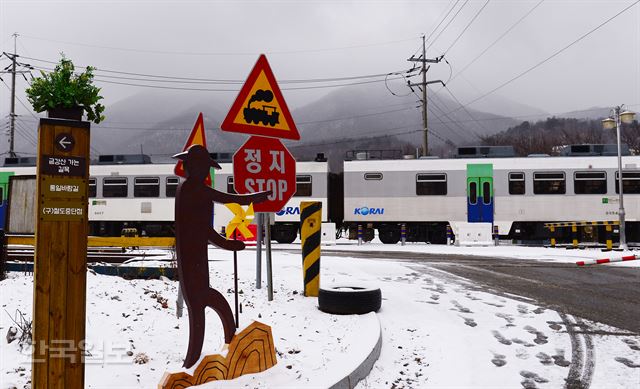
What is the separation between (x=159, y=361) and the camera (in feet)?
11.6

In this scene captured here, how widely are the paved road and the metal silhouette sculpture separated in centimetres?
514

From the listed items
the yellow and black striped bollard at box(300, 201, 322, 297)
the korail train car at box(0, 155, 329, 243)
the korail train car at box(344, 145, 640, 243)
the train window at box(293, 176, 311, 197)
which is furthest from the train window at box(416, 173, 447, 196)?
the yellow and black striped bollard at box(300, 201, 322, 297)

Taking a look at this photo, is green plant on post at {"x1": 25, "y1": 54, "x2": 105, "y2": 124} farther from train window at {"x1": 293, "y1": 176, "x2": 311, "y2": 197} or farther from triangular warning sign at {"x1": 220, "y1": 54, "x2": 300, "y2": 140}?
train window at {"x1": 293, "y1": 176, "x2": 311, "y2": 197}

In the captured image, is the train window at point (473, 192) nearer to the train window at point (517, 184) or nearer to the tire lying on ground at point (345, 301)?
the train window at point (517, 184)

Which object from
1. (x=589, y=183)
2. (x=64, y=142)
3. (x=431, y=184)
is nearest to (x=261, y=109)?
(x=64, y=142)

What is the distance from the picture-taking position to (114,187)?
20969 mm

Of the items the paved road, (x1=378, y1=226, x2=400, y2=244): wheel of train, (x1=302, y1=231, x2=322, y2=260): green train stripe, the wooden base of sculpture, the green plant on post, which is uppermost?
the green plant on post

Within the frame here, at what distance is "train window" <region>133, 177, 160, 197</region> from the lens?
20641 millimetres

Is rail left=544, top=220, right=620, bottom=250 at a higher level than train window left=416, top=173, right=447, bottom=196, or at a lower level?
lower

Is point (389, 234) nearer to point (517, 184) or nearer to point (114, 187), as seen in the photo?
point (517, 184)

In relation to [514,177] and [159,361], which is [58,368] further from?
[514,177]

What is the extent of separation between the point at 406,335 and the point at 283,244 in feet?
51.0

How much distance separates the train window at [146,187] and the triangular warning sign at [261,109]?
16.7m

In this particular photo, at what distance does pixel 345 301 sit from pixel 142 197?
17573 millimetres
